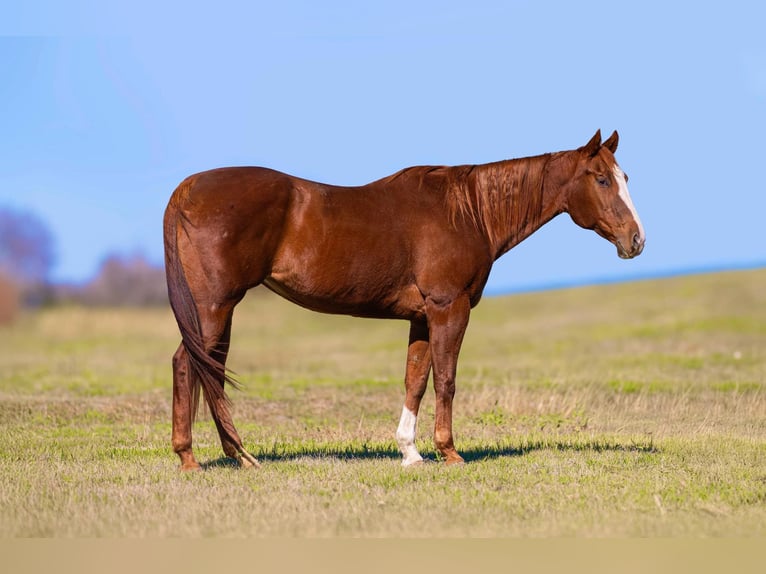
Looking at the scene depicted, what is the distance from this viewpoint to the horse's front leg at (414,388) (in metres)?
8.45

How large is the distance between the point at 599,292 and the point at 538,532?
124 ft

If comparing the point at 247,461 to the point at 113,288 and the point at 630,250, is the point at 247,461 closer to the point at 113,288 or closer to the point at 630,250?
the point at 630,250

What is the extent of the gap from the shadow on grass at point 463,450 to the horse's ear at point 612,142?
3.01m

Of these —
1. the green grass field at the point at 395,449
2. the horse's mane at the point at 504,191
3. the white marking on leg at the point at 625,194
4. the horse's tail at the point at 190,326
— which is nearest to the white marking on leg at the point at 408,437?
the green grass field at the point at 395,449

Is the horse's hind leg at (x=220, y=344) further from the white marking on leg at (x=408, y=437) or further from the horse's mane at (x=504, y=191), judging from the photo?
the horse's mane at (x=504, y=191)

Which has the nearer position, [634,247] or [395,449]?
[634,247]

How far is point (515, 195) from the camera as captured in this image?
8859 mm

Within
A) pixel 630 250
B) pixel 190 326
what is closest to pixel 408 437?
pixel 190 326

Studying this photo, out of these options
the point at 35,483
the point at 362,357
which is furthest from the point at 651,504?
the point at 362,357

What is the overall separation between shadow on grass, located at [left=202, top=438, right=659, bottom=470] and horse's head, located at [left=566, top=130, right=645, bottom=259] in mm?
2269

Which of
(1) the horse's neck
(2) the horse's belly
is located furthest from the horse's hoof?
(1) the horse's neck

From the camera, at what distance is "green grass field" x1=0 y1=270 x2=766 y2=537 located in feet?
20.9

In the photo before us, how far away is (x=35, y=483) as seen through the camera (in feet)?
25.1

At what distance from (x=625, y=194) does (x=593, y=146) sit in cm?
53
